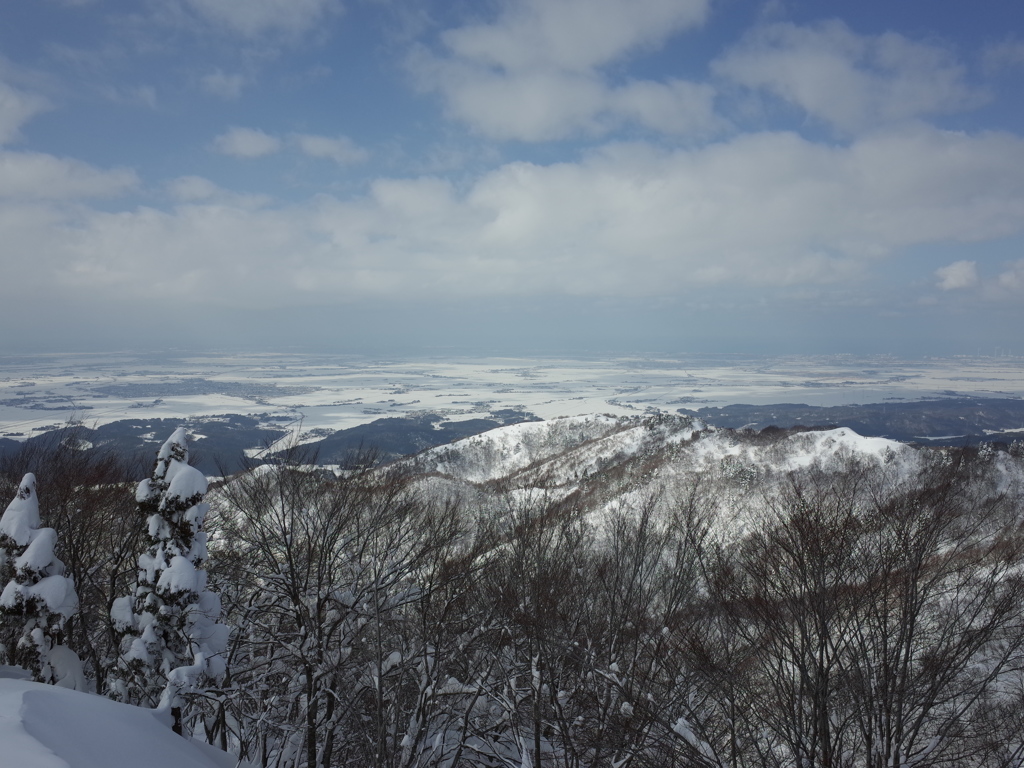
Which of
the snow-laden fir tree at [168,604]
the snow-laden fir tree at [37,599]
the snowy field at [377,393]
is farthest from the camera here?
the snowy field at [377,393]

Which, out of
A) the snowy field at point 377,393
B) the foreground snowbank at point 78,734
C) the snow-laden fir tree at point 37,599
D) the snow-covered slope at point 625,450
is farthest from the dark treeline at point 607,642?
the snowy field at point 377,393

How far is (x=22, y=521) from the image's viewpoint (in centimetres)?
1015

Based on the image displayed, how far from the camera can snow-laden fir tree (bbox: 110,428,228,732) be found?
9.89 m

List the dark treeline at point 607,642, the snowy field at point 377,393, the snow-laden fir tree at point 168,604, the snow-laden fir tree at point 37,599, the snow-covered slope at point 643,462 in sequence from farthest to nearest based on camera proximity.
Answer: the snowy field at point 377,393 < the snow-covered slope at point 643,462 < the snow-laden fir tree at point 168,604 < the snow-laden fir tree at point 37,599 < the dark treeline at point 607,642

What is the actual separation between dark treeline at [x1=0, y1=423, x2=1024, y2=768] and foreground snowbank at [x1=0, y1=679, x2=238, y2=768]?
217 cm

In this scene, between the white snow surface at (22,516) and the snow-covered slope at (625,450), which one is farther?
the snow-covered slope at (625,450)

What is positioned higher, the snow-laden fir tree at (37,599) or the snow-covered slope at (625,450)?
the snow-laden fir tree at (37,599)

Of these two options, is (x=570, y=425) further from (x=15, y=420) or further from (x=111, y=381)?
(x=111, y=381)

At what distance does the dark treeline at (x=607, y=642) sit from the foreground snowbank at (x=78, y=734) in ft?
7.11

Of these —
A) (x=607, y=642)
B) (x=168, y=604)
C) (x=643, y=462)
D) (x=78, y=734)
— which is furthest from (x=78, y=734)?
(x=643, y=462)

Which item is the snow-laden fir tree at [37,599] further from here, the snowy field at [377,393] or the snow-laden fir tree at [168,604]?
the snowy field at [377,393]

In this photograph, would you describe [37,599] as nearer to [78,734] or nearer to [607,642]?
[78,734]

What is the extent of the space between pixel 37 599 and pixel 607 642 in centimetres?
1151

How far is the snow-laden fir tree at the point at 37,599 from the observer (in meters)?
9.78
